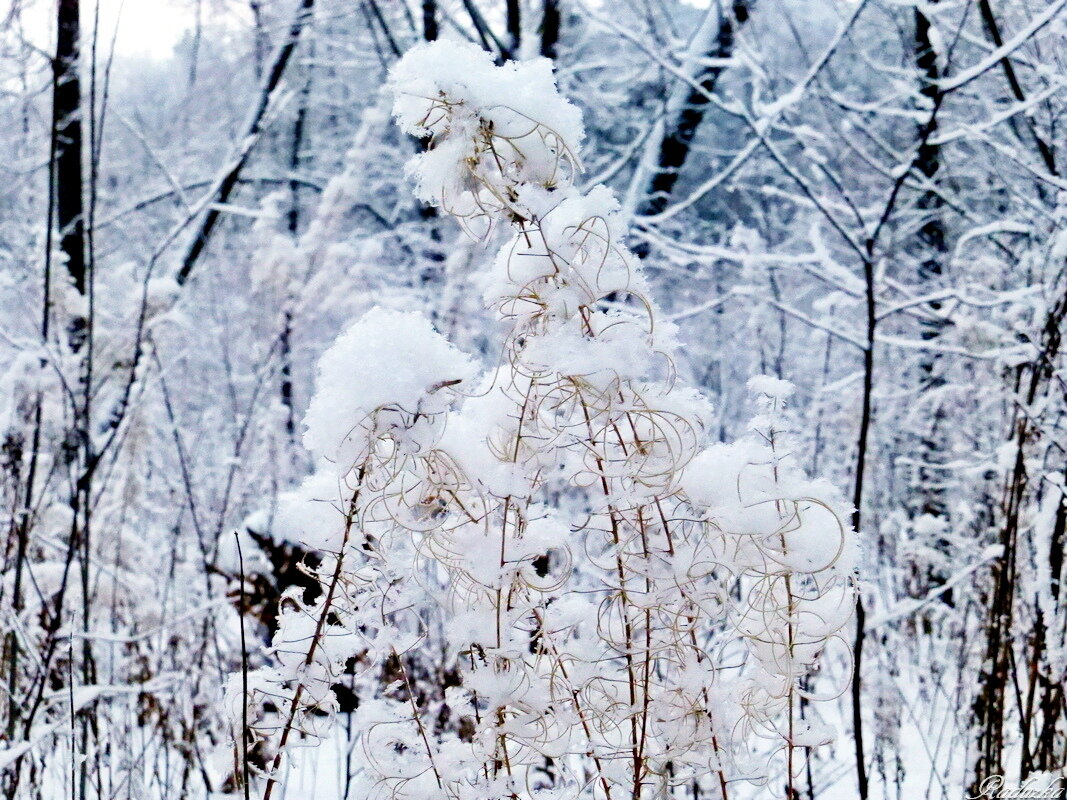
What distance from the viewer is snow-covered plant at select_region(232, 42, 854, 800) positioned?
0.61m

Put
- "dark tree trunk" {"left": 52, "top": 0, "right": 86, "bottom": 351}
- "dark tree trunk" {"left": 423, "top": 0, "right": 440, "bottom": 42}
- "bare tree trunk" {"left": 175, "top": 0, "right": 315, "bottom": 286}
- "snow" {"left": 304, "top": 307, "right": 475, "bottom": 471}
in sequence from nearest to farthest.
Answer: "snow" {"left": 304, "top": 307, "right": 475, "bottom": 471} → "dark tree trunk" {"left": 52, "top": 0, "right": 86, "bottom": 351} → "bare tree trunk" {"left": 175, "top": 0, "right": 315, "bottom": 286} → "dark tree trunk" {"left": 423, "top": 0, "right": 440, "bottom": 42}

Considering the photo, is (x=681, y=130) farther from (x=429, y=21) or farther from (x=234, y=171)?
(x=234, y=171)

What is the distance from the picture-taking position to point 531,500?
680mm

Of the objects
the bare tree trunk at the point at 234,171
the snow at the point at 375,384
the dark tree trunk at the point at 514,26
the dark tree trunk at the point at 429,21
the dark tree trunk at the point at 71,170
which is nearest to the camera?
the snow at the point at 375,384

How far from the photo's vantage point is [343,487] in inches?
26.0

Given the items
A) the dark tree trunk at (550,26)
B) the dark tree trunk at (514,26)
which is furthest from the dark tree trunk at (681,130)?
the dark tree trunk at (514,26)

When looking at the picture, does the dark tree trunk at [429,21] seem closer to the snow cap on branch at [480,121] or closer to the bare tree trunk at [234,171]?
the bare tree trunk at [234,171]

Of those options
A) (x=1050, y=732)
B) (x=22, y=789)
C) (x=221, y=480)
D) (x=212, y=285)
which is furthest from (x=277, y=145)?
(x=1050, y=732)

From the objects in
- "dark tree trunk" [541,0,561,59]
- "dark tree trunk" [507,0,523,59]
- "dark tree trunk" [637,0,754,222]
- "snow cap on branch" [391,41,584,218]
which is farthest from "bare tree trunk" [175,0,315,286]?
"snow cap on branch" [391,41,584,218]

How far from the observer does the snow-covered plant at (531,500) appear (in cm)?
61

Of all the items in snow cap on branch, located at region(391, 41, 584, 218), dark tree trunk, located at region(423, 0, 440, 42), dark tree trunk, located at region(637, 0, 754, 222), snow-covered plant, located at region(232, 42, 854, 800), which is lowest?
snow-covered plant, located at region(232, 42, 854, 800)

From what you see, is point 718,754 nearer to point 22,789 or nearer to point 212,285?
point 22,789

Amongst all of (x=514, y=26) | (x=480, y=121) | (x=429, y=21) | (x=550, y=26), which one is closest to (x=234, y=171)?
(x=429, y=21)

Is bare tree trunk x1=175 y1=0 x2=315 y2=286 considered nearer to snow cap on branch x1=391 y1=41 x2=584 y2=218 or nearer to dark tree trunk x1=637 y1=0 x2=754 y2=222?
dark tree trunk x1=637 y1=0 x2=754 y2=222
